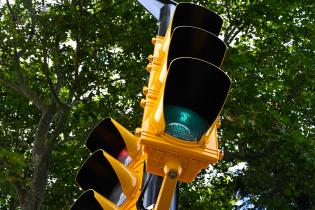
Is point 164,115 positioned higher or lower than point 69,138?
lower

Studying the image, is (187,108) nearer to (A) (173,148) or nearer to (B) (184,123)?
(B) (184,123)

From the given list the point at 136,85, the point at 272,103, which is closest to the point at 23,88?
the point at 136,85

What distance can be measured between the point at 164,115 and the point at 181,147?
0.15m

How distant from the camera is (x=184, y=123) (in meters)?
1.86

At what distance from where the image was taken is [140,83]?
1131 cm

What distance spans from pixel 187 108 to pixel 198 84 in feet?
0.36

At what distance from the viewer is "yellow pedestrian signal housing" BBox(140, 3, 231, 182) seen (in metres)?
1.74

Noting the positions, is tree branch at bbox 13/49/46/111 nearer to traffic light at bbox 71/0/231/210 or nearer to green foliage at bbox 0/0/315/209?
green foliage at bbox 0/0/315/209

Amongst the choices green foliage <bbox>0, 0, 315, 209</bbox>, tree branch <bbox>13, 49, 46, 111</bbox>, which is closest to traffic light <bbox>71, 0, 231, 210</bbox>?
green foliage <bbox>0, 0, 315, 209</bbox>

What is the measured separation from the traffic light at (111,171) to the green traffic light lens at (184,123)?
25.2 inches

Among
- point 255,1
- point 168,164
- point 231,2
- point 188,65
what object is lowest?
point 168,164

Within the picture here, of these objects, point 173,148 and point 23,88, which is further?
point 23,88

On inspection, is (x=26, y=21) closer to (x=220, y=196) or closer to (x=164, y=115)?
(x=220, y=196)

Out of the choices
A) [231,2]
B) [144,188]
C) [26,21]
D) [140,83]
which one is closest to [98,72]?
[140,83]
